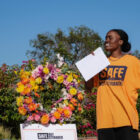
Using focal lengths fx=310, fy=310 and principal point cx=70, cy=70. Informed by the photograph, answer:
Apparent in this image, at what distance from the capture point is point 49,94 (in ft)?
12.2

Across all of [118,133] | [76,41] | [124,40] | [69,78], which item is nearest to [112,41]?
[124,40]

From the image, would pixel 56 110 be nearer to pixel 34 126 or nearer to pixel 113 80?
pixel 34 126

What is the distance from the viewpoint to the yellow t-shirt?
9.47 ft

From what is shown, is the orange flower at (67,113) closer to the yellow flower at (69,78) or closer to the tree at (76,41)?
the yellow flower at (69,78)

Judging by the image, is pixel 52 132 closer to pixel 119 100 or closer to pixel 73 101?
pixel 73 101

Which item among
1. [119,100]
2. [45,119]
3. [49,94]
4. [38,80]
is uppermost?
[38,80]

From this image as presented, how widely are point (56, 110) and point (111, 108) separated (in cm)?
91

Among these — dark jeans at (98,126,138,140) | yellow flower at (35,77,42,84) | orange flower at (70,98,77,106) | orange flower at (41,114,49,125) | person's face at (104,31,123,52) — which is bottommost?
dark jeans at (98,126,138,140)

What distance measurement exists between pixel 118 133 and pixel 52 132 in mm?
819

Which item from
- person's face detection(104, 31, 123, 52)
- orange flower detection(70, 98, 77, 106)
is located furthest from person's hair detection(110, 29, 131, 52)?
orange flower detection(70, 98, 77, 106)

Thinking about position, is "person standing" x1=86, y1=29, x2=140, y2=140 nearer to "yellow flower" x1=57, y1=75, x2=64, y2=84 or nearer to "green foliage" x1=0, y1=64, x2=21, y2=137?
"yellow flower" x1=57, y1=75, x2=64, y2=84

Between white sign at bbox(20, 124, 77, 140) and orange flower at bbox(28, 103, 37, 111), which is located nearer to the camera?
white sign at bbox(20, 124, 77, 140)

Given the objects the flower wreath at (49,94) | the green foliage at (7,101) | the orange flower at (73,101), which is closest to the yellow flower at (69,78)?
the flower wreath at (49,94)

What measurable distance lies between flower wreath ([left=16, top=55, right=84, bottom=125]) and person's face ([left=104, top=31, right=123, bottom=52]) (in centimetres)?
75
